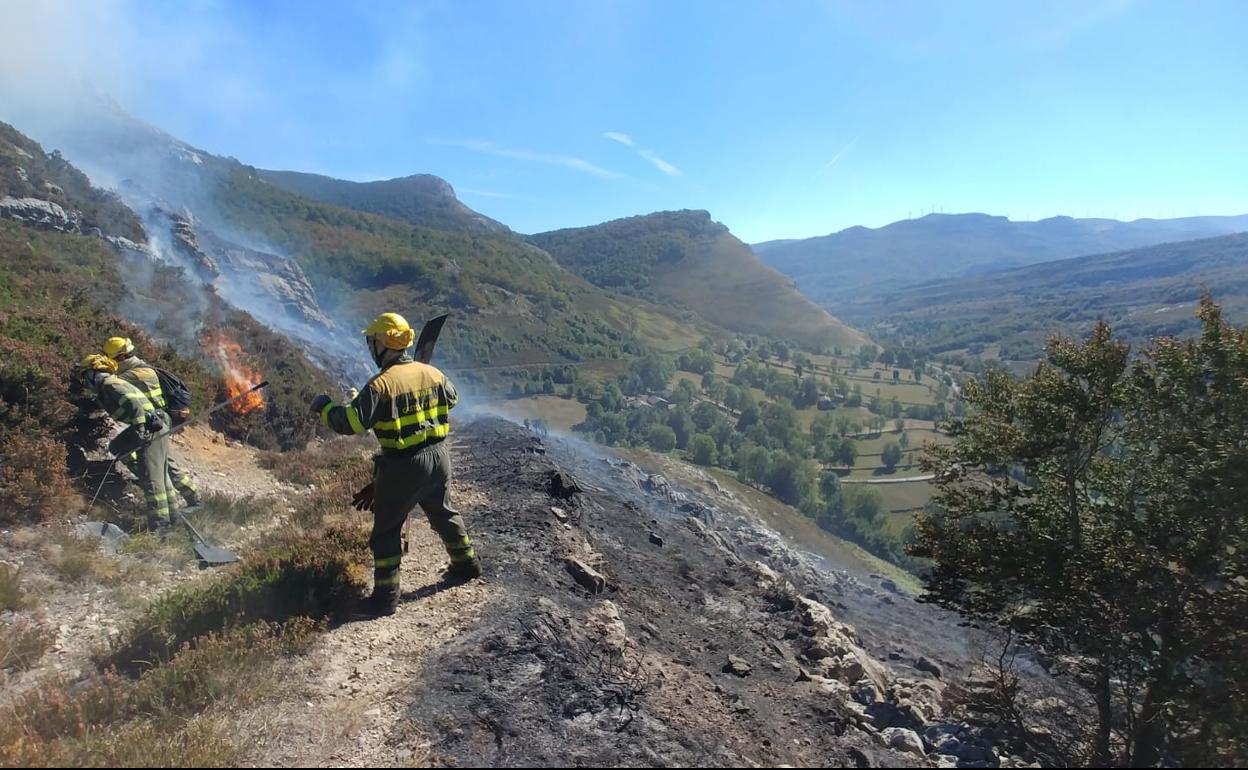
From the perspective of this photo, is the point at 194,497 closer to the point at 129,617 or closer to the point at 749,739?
the point at 129,617

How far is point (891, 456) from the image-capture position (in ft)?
292

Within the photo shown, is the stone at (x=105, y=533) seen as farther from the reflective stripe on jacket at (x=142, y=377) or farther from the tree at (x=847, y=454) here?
the tree at (x=847, y=454)

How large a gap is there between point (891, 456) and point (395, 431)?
93317 mm

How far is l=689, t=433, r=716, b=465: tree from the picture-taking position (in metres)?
78.8

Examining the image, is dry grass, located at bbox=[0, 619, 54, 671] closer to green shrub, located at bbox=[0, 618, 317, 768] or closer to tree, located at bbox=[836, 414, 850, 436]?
green shrub, located at bbox=[0, 618, 317, 768]

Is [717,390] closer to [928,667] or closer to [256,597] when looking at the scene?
[928,667]

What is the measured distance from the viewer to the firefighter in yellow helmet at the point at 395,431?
4984 millimetres

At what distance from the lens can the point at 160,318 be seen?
642 inches

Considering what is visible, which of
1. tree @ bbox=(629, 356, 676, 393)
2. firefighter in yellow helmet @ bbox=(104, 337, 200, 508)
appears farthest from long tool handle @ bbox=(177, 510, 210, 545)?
tree @ bbox=(629, 356, 676, 393)

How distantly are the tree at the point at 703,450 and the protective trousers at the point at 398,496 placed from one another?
2922 inches

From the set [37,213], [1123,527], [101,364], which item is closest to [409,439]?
[101,364]

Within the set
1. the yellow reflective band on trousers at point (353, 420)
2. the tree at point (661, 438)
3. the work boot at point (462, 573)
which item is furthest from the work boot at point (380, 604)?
the tree at point (661, 438)

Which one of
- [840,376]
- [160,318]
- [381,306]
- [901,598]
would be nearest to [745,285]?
[840,376]

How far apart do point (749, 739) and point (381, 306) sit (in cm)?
8771
